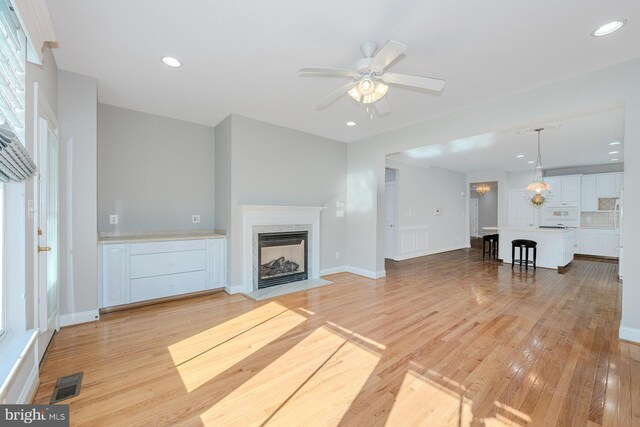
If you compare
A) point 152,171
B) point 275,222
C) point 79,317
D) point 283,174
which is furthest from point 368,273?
point 79,317

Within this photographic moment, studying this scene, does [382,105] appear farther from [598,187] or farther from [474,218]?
[474,218]

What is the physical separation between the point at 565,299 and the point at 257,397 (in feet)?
14.9

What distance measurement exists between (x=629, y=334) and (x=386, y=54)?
3516 millimetres

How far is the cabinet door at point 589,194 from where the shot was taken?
770cm

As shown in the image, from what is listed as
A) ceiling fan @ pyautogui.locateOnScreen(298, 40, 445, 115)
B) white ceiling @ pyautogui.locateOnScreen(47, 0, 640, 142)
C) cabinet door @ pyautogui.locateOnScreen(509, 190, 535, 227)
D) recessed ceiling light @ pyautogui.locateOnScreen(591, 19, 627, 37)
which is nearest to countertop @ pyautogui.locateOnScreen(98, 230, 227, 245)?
white ceiling @ pyautogui.locateOnScreen(47, 0, 640, 142)

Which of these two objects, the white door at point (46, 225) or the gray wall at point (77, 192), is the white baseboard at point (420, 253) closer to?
the gray wall at point (77, 192)

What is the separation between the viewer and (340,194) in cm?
555

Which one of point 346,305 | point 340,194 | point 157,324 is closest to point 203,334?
point 157,324

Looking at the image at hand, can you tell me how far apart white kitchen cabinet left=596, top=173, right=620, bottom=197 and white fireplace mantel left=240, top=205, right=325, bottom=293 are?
8.27 metres

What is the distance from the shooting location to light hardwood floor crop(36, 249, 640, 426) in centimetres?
172

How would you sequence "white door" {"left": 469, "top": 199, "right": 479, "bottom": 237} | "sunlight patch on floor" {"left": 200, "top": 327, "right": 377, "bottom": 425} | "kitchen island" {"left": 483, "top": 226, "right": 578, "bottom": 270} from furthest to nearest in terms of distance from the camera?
"white door" {"left": 469, "top": 199, "right": 479, "bottom": 237}
"kitchen island" {"left": 483, "top": 226, "right": 578, "bottom": 270}
"sunlight patch on floor" {"left": 200, "top": 327, "right": 377, "bottom": 425}

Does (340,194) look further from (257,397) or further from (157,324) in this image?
(257,397)

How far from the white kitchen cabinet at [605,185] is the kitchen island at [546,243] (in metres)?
2.30

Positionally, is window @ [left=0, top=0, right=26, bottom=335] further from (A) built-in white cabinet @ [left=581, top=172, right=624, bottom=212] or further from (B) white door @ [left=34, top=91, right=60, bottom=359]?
(A) built-in white cabinet @ [left=581, top=172, right=624, bottom=212]
